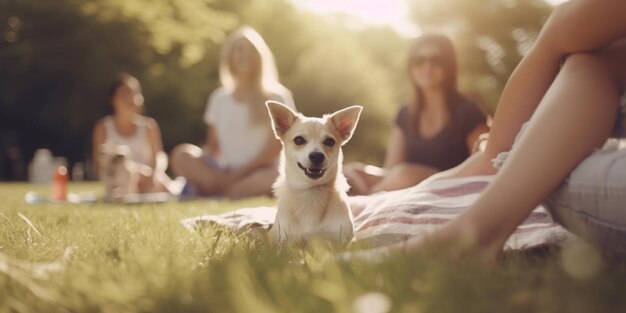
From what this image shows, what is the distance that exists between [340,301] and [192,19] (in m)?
15.0

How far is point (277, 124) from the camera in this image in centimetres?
381

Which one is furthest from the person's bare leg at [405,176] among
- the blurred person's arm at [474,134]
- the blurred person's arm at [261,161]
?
the blurred person's arm at [261,161]

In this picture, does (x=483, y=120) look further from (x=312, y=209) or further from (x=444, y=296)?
(x=444, y=296)

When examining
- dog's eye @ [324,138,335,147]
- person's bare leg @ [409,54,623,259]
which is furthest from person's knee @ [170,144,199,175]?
person's bare leg @ [409,54,623,259]

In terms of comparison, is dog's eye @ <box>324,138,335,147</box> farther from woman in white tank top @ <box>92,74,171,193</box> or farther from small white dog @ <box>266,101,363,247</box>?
woman in white tank top @ <box>92,74,171,193</box>

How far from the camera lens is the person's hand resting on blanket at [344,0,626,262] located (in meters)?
2.05

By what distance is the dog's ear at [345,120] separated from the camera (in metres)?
3.68

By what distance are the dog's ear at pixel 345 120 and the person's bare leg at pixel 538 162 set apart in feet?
5.18

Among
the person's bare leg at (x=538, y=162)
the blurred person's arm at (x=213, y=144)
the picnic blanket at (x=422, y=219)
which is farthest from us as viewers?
the blurred person's arm at (x=213, y=144)

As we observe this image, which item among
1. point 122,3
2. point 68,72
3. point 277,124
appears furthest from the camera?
point 68,72

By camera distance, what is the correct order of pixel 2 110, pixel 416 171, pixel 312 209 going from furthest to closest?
pixel 2 110, pixel 416 171, pixel 312 209

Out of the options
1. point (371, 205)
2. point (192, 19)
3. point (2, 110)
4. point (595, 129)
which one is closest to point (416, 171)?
point (371, 205)

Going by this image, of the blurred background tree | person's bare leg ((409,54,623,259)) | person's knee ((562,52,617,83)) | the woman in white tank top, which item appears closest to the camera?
person's bare leg ((409,54,623,259))

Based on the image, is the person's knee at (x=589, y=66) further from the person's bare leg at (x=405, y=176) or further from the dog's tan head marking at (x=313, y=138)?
the person's bare leg at (x=405, y=176)
